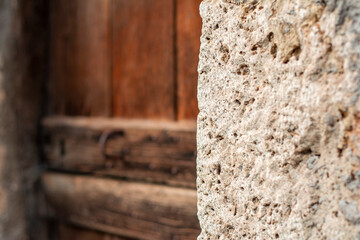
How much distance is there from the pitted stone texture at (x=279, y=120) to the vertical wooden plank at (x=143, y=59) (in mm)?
497

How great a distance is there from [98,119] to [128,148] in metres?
0.16

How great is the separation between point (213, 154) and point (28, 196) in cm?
97

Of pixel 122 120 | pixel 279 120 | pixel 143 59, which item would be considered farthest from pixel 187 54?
pixel 279 120

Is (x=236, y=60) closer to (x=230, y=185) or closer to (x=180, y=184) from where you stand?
(x=230, y=185)

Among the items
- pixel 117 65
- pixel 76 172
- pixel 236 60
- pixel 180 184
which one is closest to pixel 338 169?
pixel 236 60

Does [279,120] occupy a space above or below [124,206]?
above

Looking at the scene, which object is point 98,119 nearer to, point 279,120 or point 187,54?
point 187,54

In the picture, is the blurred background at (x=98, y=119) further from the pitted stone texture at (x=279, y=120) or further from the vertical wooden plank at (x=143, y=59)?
the pitted stone texture at (x=279, y=120)

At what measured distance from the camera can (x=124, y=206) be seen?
1.03m

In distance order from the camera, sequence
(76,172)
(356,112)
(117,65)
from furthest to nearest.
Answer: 1. (76,172)
2. (117,65)
3. (356,112)

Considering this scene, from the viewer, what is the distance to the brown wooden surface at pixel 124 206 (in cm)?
91

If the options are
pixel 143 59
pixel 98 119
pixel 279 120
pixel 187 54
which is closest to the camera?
pixel 279 120

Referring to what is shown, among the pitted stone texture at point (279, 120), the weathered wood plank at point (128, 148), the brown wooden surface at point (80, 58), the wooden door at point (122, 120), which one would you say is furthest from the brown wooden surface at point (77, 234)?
the pitted stone texture at point (279, 120)

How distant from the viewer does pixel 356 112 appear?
12.5 inches
